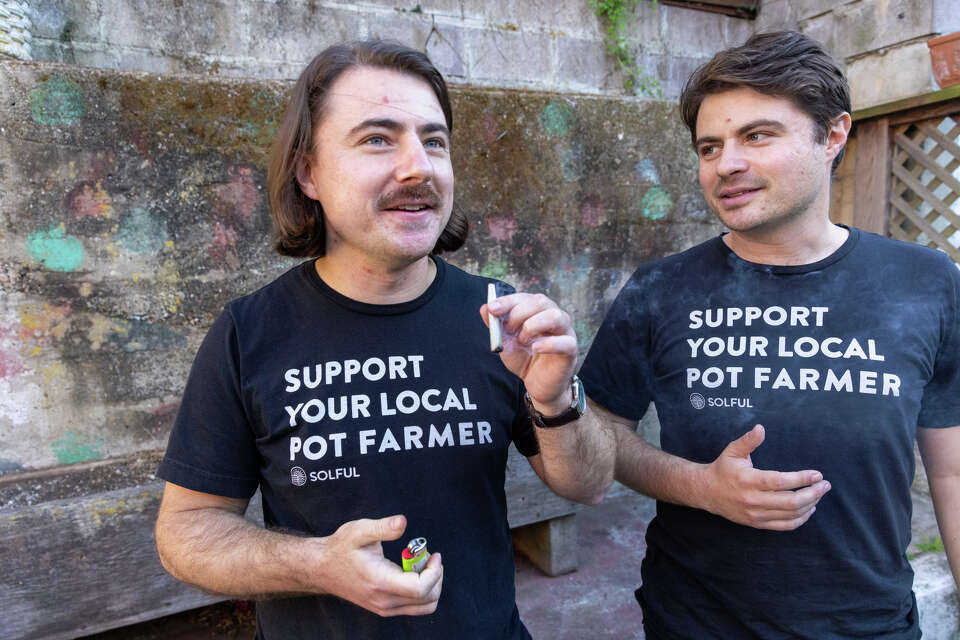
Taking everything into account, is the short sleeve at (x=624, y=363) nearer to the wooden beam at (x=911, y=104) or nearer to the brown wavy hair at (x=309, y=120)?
the brown wavy hair at (x=309, y=120)

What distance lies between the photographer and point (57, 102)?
7.39ft

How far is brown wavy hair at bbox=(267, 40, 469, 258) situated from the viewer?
160 cm

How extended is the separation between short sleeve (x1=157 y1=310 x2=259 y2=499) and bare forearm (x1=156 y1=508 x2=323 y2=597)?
79 mm

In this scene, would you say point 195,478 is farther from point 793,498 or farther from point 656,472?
point 793,498

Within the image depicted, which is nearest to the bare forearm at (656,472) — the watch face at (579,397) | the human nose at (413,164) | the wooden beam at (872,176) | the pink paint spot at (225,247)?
the watch face at (579,397)

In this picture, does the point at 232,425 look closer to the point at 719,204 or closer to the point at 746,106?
the point at 719,204

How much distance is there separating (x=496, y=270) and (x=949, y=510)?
1988 mm

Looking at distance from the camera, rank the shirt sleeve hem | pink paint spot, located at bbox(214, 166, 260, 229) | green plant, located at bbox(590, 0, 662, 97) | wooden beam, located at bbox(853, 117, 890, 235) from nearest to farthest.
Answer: the shirt sleeve hem, pink paint spot, located at bbox(214, 166, 260, 229), wooden beam, located at bbox(853, 117, 890, 235), green plant, located at bbox(590, 0, 662, 97)

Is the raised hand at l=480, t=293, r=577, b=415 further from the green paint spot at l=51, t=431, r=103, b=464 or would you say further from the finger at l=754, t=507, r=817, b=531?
the green paint spot at l=51, t=431, r=103, b=464

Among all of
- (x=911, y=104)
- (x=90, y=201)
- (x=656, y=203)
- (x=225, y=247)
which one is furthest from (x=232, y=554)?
(x=911, y=104)

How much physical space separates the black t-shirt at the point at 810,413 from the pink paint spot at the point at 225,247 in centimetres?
175

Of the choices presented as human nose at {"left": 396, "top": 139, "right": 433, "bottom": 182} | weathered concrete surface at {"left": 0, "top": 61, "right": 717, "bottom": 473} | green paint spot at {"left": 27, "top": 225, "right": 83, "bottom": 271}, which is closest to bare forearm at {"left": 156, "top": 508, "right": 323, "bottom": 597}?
human nose at {"left": 396, "top": 139, "right": 433, "bottom": 182}

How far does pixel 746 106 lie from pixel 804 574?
4.21 feet

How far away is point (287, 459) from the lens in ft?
4.68
